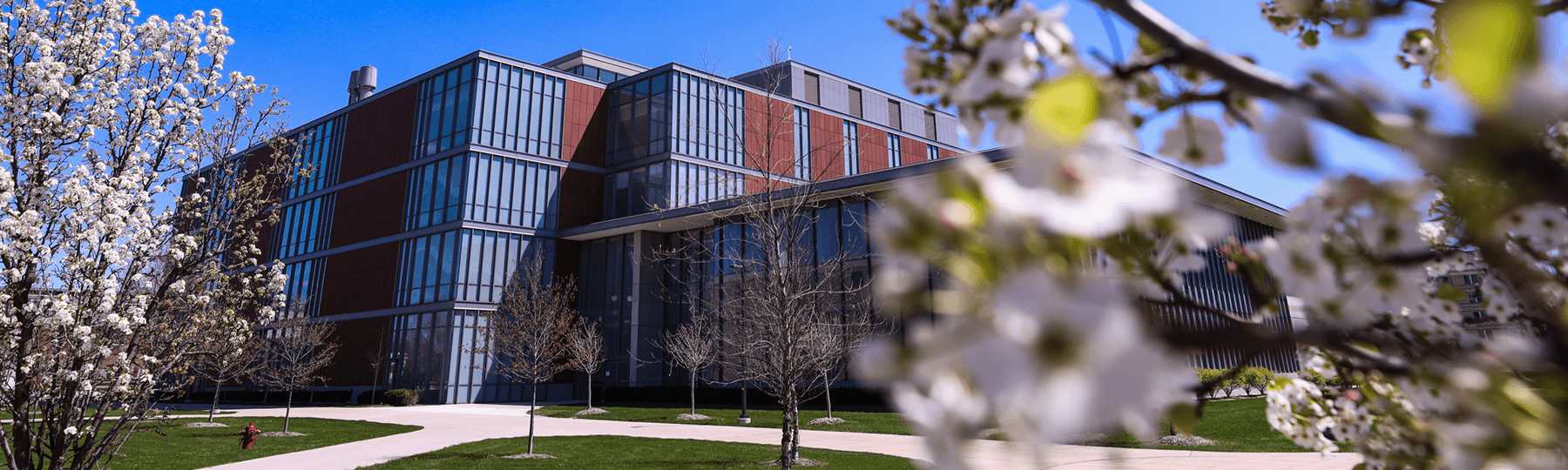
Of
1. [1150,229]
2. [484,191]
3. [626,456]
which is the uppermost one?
[484,191]

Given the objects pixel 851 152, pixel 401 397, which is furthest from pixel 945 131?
pixel 401 397

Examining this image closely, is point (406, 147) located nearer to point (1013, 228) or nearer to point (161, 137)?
point (161, 137)

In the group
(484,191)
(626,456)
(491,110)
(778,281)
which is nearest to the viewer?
(778,281)

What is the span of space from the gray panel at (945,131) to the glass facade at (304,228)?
107ft

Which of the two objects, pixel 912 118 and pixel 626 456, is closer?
pixel 626 456

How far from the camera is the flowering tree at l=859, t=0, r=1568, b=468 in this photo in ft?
1.50

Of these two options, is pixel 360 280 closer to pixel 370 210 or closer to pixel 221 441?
pixel 370 210

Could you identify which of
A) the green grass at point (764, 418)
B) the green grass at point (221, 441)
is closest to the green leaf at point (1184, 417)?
the green grass at point (221, 441)

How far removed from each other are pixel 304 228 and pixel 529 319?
19624mm

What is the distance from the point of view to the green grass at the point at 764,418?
1655 cm

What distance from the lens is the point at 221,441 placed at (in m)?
15.1

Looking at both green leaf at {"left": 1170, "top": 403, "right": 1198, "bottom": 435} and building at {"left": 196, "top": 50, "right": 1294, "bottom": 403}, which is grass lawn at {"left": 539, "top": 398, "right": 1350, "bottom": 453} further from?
green leaf at {"left": 1170, "top": 403, "right": 1198, "bottom": 435}

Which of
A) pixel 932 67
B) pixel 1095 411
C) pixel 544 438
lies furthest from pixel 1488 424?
pixel 544 438

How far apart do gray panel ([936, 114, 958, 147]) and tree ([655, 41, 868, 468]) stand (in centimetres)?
1053
